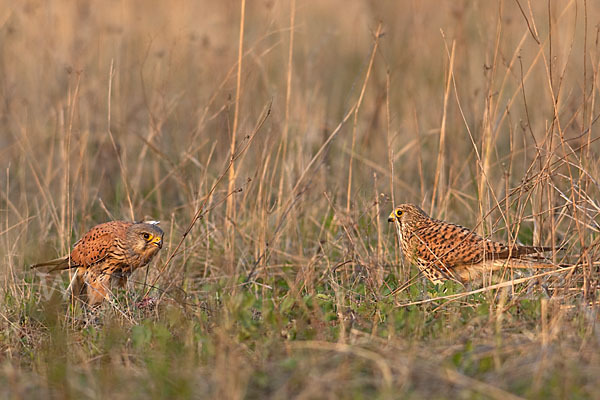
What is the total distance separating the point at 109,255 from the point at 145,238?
11.5 inches

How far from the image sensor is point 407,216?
18.9 feet

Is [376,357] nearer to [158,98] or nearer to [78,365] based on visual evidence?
[78,365]

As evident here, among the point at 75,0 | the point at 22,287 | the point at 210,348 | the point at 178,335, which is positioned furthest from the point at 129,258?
the point at 75,0

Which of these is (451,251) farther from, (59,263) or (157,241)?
(59,263)

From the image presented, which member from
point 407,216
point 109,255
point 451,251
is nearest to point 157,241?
point 109,255

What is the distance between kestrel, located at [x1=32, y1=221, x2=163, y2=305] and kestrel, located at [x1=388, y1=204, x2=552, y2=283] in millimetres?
1671

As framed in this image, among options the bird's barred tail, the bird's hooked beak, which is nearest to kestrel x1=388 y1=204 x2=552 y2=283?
the bird's hooked beak

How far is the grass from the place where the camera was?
3.62 meters

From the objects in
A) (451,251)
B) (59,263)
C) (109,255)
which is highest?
(451,251)

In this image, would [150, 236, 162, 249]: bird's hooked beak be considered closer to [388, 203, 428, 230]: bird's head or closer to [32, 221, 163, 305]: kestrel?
[32, 221, 163, 305]: kestrel

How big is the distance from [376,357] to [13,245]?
3.22 meters

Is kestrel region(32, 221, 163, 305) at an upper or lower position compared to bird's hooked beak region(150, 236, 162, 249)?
lower

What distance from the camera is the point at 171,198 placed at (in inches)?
297

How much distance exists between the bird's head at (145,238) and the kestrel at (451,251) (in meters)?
1.65
